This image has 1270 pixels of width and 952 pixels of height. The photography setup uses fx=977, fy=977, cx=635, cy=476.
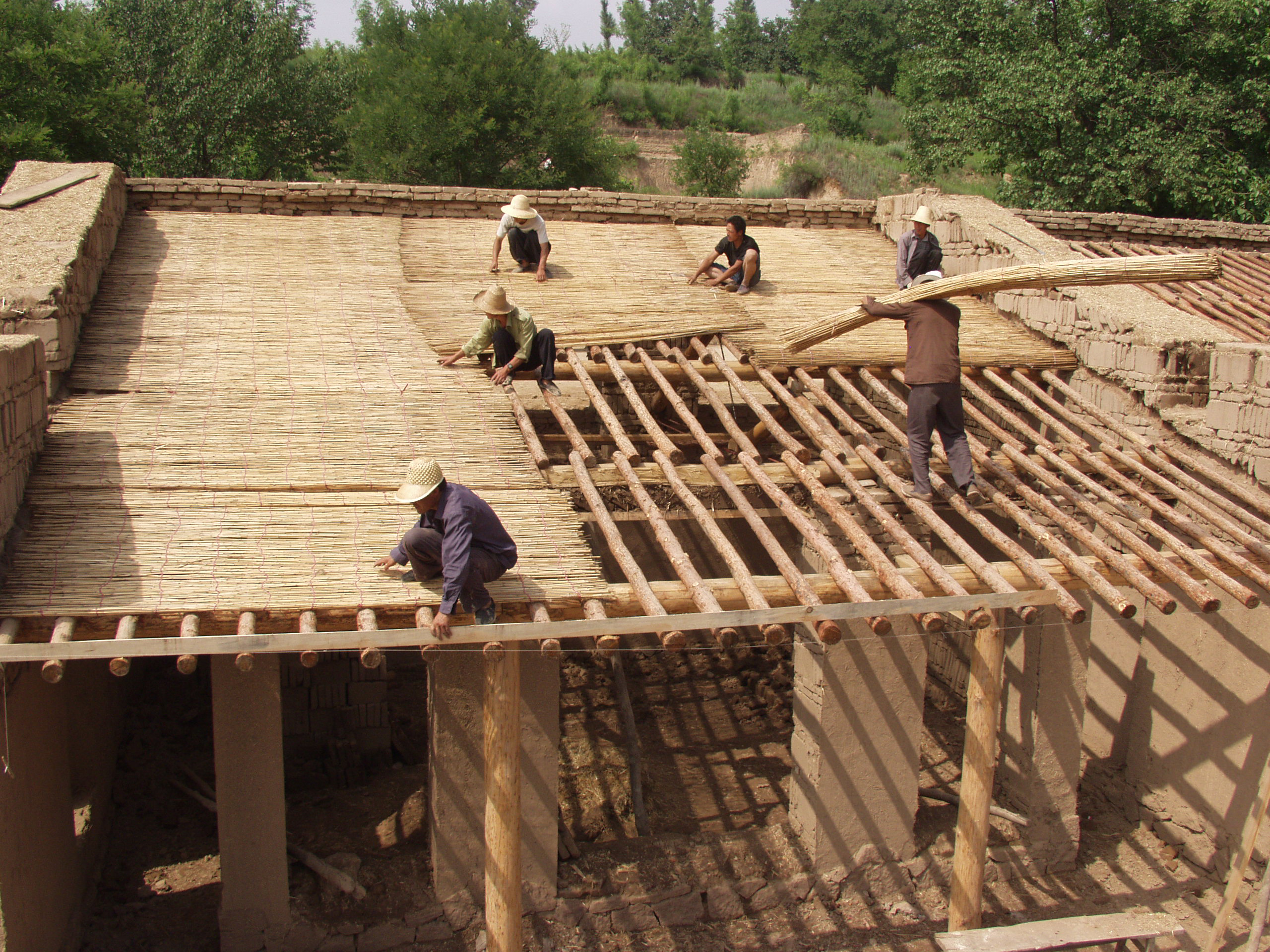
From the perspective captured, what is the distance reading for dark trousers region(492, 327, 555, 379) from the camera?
27.9 ft

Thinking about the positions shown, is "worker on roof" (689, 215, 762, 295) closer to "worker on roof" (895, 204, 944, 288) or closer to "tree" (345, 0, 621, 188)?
"worker on roof" (895, 204, 944, 288)

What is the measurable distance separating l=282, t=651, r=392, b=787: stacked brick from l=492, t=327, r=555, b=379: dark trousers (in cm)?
331

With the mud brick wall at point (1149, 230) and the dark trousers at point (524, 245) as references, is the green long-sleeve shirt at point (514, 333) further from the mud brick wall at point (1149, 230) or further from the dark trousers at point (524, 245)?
the mud brick wall at point (1149, 230)

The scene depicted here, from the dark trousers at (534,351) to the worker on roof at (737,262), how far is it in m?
3.09

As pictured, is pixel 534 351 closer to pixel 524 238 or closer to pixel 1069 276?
pixel 524 238

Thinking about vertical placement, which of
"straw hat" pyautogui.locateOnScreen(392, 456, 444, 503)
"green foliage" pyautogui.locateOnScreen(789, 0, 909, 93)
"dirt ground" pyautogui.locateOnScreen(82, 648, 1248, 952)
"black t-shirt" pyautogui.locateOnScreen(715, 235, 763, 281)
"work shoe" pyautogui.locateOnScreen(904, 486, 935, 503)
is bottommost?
"dirt ground" pyautogui.locateOnScreen(82, 648, 1248, 952)

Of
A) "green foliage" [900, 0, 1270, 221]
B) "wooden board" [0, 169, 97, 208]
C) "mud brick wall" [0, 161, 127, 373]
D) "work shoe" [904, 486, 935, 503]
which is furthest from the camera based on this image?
"green foliage" [900, 0, 1270, 221]

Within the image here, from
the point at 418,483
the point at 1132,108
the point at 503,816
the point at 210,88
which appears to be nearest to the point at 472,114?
the point at 210,88

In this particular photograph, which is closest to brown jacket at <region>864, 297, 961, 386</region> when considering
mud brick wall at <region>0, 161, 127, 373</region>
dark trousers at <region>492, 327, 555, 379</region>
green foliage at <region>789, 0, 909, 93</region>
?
dark trousers at <region>492, 327, 555, 379</region>

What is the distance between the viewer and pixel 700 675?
1127cm

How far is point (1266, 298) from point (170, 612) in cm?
1219

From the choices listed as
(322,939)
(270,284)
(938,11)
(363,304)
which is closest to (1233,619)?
(322,939)

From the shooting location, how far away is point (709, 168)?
27.1m

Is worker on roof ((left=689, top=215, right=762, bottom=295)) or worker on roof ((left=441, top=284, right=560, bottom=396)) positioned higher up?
worker on roof ((left=689, top=215, right=762, bottom=295))
